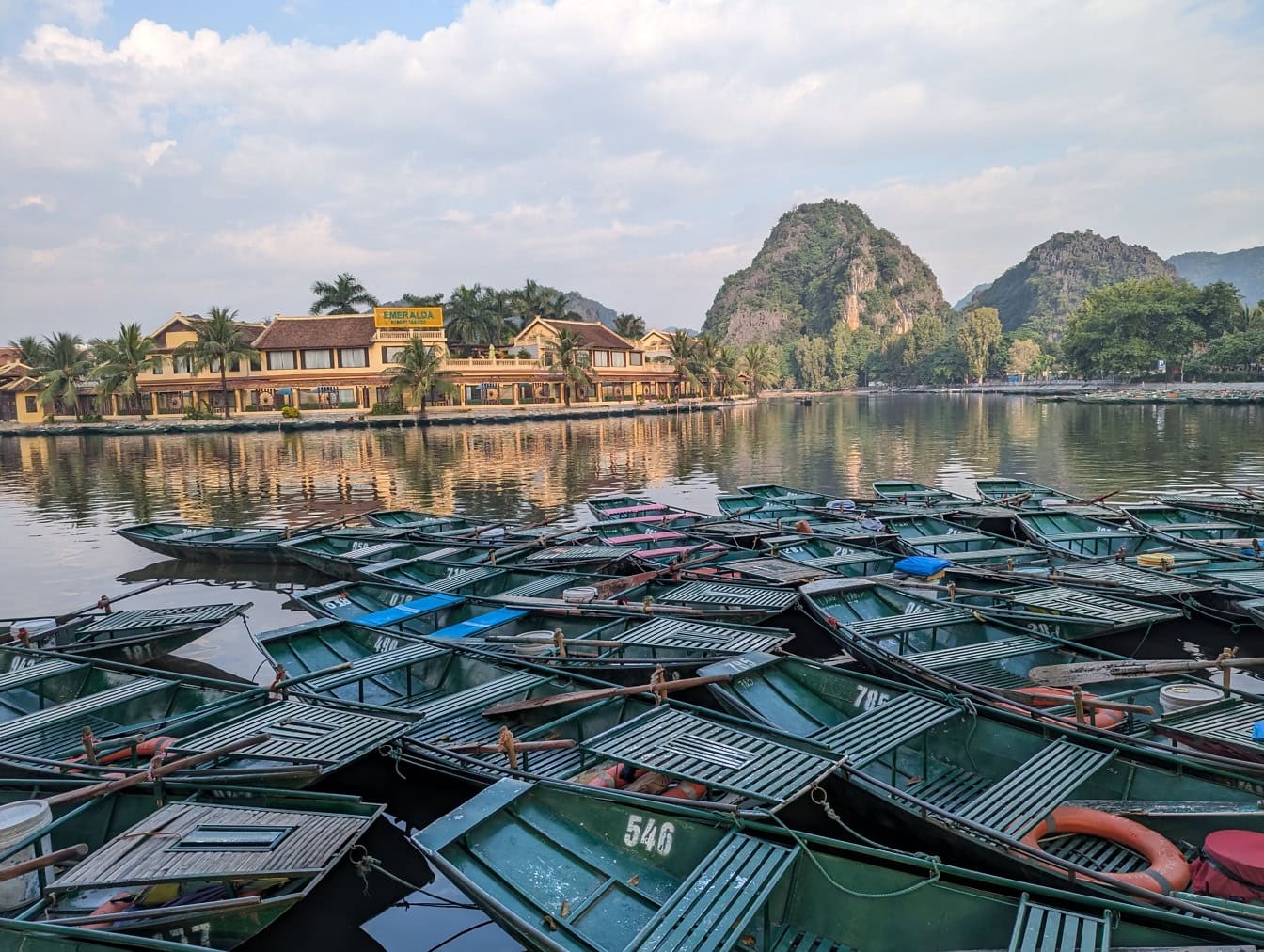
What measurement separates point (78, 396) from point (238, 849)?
91.2 m

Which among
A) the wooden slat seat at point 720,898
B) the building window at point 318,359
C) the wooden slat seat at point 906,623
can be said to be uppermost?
the building window at point 318,359

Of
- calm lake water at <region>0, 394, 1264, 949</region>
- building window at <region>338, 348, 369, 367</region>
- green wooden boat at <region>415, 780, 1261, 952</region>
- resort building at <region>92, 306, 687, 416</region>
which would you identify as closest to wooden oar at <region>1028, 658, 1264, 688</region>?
green wooden boat at <region>415, 780, 1261, 952</region>

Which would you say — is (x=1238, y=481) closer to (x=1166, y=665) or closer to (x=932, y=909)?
(x=1166, y=665)

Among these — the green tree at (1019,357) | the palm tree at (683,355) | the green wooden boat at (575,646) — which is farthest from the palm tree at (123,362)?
the green tree at (1019,357)

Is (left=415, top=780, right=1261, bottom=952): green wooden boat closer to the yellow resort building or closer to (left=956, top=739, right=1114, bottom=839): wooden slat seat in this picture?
(left=956, top=739, right=1114, bottom=839): wooden slat seat

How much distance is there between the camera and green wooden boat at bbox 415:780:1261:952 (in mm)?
5453

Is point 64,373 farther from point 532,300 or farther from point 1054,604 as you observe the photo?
point 1054,604

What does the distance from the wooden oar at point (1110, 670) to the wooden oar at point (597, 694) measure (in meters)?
4.21

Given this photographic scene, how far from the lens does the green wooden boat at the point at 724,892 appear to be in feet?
17.9

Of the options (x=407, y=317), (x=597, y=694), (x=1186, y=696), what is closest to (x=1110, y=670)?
(x=1186, y=696)

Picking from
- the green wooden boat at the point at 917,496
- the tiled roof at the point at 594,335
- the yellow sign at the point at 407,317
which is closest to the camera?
the green wooden boat at the point at 917,496

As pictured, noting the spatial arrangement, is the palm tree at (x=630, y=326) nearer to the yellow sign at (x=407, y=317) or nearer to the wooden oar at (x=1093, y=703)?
the yellow sign at (x=407, y=317)

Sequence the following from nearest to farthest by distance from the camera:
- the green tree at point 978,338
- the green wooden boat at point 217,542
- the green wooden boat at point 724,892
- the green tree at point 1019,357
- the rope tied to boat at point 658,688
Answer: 1. the green wooden boat at point 724,892
2. the rope tied to boat at point 658,688
3. the green wooden boat at point 217,542
4. the green tree at point 978,338
5. the green tree at point 1019,357

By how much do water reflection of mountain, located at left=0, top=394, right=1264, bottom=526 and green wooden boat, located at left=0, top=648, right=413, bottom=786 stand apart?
18.7 meters
